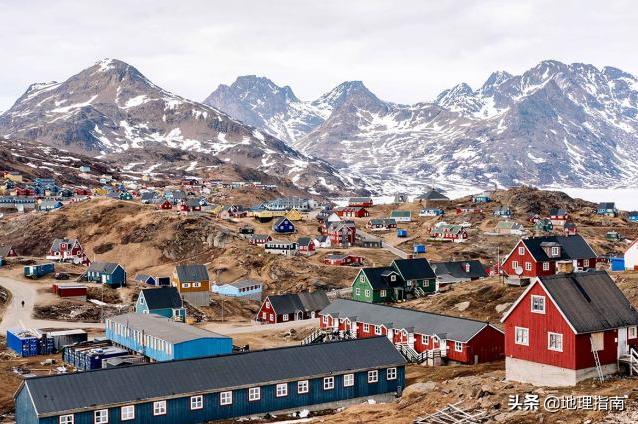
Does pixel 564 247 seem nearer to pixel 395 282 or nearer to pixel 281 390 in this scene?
pixel 395 282

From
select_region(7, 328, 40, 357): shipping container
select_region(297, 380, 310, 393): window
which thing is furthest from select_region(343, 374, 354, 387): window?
select_region(7, 328, 40, 357): shipping container

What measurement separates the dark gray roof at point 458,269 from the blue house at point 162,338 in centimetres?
5386

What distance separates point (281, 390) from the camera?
5247 centimetres

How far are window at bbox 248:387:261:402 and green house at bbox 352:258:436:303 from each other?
50.5 meters

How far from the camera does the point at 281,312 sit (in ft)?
342

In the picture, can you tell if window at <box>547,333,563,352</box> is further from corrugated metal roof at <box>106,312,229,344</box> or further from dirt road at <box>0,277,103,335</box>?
dirt road at <box>0,277,103,335</box>

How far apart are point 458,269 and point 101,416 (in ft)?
279

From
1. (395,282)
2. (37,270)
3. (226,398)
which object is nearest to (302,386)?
(226,398)

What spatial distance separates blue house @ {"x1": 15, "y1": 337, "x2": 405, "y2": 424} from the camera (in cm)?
4612

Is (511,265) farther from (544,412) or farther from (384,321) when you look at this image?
(544,412)

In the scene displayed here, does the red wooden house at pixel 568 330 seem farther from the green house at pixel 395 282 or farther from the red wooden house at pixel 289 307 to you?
the red wooden house at pixel 289 307

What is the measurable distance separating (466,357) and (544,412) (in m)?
26.6

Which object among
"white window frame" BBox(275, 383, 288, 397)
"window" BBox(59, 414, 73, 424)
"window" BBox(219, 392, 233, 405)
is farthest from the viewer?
"white window frame" BBox(275, 383, 288, 397)

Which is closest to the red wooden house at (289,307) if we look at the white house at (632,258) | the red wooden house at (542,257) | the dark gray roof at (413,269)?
the dark gray roof at (413,269)
